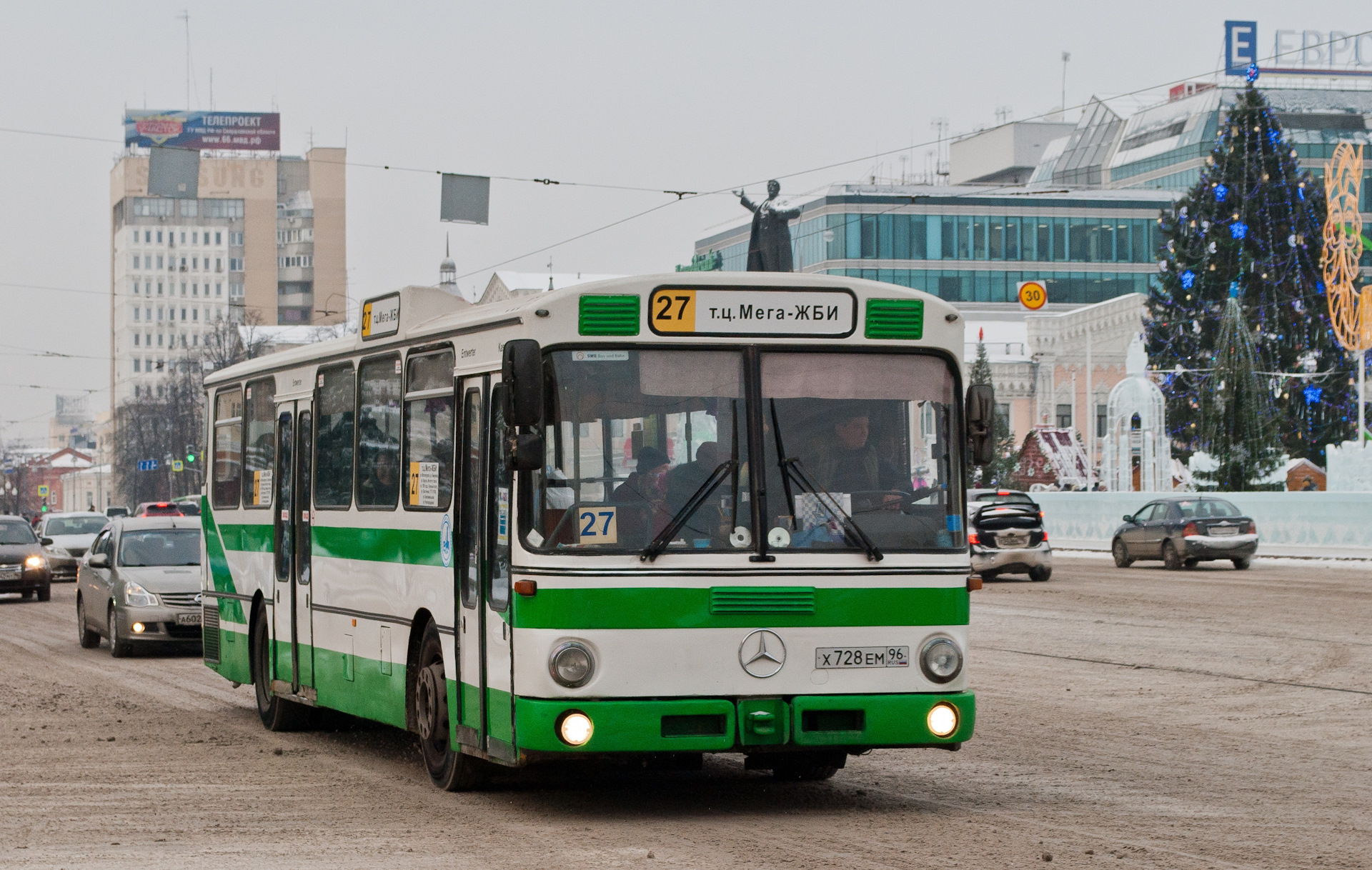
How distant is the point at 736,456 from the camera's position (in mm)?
9078

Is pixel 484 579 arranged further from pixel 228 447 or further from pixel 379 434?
pixel 228 447

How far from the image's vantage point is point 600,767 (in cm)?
1134

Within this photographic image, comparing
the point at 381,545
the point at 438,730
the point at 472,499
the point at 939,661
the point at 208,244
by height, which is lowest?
the point at 438,730

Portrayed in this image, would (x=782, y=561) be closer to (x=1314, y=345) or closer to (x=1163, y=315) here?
(x=1314, y=345)

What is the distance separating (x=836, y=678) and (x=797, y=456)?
3.36 ft

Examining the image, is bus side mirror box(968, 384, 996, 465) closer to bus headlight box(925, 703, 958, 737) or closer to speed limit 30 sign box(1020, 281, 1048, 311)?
bus headlight box(925, 703, 958, 737)

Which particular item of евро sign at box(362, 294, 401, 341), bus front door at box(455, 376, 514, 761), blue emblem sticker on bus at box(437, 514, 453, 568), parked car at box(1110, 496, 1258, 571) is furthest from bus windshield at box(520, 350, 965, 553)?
parked car at box(1110, 496, 1258, 571)

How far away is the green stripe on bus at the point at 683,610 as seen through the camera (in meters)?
8.89

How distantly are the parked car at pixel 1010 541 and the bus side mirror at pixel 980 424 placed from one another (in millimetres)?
24917

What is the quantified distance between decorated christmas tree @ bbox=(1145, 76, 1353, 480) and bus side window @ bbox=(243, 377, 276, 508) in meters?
60.1

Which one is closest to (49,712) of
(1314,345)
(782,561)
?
(782,561)

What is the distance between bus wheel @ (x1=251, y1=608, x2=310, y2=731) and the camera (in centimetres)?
1337

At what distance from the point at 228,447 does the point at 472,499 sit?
5.51 metres

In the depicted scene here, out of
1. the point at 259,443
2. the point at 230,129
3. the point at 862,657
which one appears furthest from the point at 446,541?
the point at 230,129
